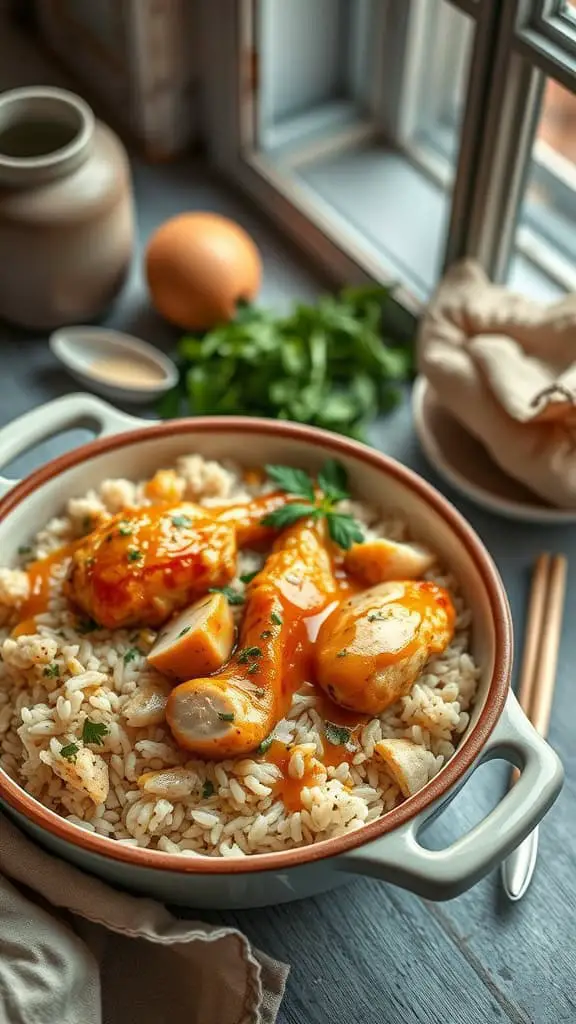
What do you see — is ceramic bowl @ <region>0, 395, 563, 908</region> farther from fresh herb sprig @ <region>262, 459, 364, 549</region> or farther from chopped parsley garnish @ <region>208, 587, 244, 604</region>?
chopped parsley garnish @ <region>208, 587, 244, 604</region>

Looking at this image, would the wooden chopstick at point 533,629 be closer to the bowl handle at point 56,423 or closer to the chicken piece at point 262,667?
the chicken piece at point 262,667

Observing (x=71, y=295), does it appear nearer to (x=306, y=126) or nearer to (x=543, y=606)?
(x=306, y=126)

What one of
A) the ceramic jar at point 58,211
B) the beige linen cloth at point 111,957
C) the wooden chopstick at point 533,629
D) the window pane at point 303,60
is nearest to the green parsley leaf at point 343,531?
the wooden chopstick at point 533,629

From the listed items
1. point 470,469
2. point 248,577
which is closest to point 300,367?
point 470,469

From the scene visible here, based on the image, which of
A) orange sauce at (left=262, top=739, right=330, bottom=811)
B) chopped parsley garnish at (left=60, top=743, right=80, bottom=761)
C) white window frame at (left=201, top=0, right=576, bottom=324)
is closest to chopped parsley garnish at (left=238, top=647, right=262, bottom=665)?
orange sauce at (left=262, top=739, right=330, bottom=811)

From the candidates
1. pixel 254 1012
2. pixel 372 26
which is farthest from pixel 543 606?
pixel 372 26

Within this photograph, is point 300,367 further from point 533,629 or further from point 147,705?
point 147,705
